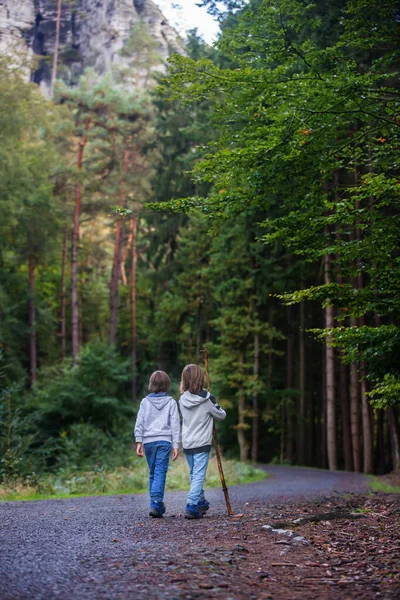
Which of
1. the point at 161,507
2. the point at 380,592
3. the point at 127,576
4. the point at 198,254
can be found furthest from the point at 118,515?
the point at 198,254

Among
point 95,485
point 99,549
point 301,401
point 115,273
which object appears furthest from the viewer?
point 115,273

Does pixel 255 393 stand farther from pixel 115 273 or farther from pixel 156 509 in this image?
pixel 156 509

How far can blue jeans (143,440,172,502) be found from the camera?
7074mm

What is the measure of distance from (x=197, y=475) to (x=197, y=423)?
608 millimetres

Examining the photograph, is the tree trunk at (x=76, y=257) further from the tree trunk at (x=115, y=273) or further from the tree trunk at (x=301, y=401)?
the tree trunk at (x=301, y=401)

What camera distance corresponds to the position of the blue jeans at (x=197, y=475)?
697 cm

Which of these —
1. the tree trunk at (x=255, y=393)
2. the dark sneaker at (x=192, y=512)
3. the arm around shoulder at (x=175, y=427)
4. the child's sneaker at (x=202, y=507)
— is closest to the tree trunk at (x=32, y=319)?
the tree trunk at (x=255, y=393)

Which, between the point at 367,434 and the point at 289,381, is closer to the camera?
the point at 367,434

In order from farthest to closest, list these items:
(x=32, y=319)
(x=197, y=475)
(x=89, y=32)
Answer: (x=89, y=32), (x=32, y=319), (x=197, y=475)

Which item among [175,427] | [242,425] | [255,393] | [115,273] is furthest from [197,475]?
[115,273]

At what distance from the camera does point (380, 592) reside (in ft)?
12.2

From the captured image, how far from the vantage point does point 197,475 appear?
7.08 m

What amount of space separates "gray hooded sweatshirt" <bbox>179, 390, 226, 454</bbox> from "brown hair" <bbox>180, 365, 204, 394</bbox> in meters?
0.06

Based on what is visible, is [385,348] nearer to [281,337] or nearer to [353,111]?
[353,111]
